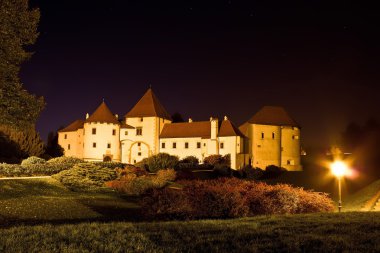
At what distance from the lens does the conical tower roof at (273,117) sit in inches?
2549

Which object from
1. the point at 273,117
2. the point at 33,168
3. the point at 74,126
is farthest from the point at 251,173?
the point at 74,126

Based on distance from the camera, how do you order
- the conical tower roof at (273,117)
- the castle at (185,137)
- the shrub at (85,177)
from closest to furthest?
the shrub at (85,177) → the castle at (185,137) → the conical tower roof at (273,117)

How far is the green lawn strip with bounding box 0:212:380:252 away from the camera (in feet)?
27.2

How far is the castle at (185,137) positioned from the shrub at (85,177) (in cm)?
3280

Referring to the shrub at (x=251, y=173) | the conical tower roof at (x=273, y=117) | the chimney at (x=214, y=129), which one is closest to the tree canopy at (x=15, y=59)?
the shrub at (x=251, y=173)

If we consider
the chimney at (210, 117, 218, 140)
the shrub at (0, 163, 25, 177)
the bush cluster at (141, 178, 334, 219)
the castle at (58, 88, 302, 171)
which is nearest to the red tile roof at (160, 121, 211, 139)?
the castle at (58, 88, 302, 171)

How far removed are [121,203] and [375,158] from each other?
45.3 meters

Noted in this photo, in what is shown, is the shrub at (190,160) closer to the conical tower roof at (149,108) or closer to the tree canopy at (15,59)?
the conical tower roof at (149,108)

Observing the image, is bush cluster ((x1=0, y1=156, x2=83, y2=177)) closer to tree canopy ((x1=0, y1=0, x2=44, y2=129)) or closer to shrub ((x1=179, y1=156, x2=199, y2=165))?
tree canopy ((x1=0, y1=0, x2=44, y2=129))

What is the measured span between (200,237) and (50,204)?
10510 mm

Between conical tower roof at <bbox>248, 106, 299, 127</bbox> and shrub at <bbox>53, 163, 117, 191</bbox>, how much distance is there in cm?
3940

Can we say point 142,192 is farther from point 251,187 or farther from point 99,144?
point 99,144

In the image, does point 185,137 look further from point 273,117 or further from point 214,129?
point 273,117

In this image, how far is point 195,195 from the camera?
1683 cm
